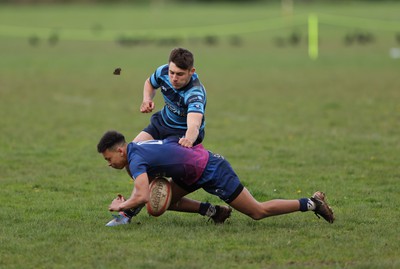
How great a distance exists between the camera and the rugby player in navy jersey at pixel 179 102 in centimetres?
777

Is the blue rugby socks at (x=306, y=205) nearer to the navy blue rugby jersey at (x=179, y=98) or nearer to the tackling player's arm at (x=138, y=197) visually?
the navy blue rugby jersey at (x=179, y=98)

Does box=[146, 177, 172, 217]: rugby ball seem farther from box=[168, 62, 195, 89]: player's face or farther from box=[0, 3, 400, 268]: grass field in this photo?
box=[168, 62, 195, 89]: player's face

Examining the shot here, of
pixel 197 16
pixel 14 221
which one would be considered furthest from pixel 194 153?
pixel 197 16

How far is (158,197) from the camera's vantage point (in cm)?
764

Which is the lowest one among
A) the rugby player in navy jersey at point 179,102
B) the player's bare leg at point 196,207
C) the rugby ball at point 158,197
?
the player's bare leg at point 196,207

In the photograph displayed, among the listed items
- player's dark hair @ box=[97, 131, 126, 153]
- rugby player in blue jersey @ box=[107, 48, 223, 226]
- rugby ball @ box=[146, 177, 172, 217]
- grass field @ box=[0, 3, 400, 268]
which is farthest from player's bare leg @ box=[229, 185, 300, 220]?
player's dark hair @ box=[97, 131, 126, 153]

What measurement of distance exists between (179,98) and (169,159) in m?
0.86

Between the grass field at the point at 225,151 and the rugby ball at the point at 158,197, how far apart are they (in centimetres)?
23

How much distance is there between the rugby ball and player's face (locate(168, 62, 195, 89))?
984 mm

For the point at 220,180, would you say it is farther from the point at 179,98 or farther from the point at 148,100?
the point at 148,100

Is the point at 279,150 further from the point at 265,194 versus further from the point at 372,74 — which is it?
the point at 372,74

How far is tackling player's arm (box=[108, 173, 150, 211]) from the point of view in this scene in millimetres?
7336

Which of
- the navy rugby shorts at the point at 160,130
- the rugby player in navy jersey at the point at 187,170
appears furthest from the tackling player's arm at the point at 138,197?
the navy rugby shorts at the point at 160,130

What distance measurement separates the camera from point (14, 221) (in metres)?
8.27
